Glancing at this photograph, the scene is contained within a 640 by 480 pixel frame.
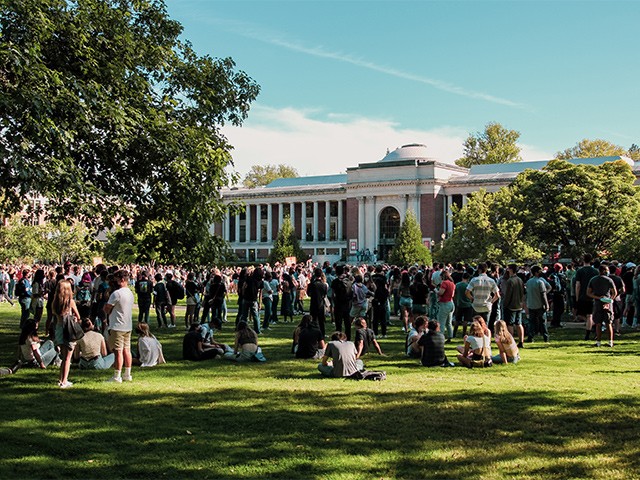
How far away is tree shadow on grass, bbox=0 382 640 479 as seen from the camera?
276 inches

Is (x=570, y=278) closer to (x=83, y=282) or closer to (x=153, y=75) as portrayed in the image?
(x=153, y=75)

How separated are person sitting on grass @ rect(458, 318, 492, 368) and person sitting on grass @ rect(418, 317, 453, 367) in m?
0.34

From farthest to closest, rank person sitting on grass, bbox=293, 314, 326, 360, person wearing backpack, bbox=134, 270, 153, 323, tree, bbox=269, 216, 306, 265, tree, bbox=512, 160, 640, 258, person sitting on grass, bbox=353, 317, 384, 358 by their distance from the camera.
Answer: tree, bbox=269, 216, 306, 265 → tree, bbox=512, 160, 640, 258 → person wearing backpack, bbox=134, 270, 153, 323 → person sitting on grass, bbox=293, 314, 326, 360 → person sitting on grass, bbox=353, 317, 384, 358

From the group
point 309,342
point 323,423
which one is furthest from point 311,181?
point 323,423

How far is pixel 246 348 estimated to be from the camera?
14148 millimetres

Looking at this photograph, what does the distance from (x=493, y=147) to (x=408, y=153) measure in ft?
46.8

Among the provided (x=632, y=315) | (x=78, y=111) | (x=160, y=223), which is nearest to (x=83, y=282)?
(x=160, y=223)

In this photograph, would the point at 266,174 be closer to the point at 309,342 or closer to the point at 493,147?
the point at 493,147

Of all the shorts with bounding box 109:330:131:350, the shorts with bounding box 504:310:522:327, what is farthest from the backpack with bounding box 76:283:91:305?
the shorts with bounding box 504:310:522:327

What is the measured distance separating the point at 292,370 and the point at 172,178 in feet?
18.7

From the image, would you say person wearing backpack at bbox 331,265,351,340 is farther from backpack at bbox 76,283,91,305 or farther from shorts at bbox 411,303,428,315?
backpack at bbox 76,283,91,305

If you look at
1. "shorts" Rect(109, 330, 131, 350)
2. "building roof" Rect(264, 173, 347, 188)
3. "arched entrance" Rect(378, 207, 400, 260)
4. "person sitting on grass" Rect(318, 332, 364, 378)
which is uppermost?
"building roof" Rect(264, 173, 347, 188)

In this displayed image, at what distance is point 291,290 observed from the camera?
25.2m

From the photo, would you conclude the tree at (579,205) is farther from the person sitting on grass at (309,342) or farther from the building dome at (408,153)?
the building dome at (408,153)
